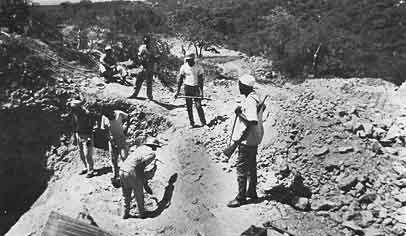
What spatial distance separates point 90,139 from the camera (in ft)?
24.6

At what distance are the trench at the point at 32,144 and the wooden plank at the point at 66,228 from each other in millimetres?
4669

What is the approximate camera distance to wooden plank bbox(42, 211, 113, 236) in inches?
179

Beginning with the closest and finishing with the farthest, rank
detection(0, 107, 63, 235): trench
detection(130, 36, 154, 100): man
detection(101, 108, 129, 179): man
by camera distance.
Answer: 1. detection(101, 108, 129, 179): man
2. detection(130, 36, 154, 100): man
3. detection(0, 107, 63, 235): trench

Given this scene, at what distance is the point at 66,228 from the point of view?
457 centimetres

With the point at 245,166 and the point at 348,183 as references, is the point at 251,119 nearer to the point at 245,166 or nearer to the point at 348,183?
the point at 245,166

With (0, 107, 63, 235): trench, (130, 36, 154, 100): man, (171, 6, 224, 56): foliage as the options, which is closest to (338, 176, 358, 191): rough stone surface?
(130, 36, 154, 100): man

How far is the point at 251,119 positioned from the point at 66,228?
262cm

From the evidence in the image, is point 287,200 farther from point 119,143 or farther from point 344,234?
point 119,143

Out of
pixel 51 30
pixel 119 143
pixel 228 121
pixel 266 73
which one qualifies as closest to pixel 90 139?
pixel 119 143

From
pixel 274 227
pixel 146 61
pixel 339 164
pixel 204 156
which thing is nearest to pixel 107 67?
pixel 146 61

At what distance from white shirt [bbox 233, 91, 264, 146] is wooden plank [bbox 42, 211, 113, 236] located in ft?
7.03

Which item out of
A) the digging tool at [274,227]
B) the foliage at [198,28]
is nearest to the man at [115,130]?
the digging tool at [274,227]

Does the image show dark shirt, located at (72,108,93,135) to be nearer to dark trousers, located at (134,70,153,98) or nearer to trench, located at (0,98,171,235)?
trench, located at (0,98,171,235)

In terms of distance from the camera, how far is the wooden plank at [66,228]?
14.9 ft
